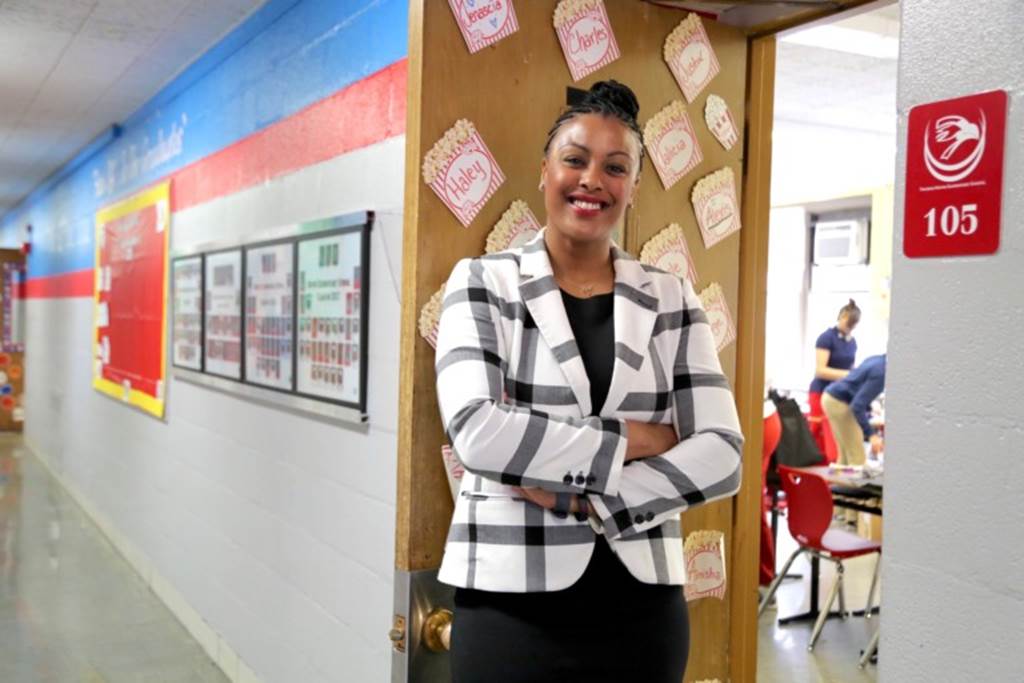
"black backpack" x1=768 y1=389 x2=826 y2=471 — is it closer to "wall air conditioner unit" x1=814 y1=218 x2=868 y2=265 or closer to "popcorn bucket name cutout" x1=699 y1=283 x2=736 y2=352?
"popcorn bucket name cutout" x1=699 y1=283 x2=736 y2=352

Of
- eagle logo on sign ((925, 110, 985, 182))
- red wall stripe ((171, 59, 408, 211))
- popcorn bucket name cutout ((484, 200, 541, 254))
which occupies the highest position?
red wall stripe ((171, 59, 408, 211))

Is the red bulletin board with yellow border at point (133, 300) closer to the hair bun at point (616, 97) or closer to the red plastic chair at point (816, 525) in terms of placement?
the red plastic chair at point (816, 525)

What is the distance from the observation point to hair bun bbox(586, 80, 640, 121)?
170 cm

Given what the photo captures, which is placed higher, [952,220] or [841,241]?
[841,241]

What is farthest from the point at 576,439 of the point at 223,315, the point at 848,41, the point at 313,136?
the point at 848,41

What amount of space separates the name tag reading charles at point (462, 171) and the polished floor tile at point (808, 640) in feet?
9.43

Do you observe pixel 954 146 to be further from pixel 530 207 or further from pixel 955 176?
pixel 530 207

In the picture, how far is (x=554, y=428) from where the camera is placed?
4.95 ft

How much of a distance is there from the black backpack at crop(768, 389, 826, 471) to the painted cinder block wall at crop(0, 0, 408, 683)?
3.10m

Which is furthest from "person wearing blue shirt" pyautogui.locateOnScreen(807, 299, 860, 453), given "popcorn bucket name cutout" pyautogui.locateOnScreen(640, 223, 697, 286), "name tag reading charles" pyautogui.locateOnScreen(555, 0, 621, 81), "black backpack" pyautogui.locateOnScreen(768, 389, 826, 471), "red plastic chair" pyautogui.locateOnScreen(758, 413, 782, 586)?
"name tag reading charles" pyautogui.locateOnScreen(555, 0, 621, 81)

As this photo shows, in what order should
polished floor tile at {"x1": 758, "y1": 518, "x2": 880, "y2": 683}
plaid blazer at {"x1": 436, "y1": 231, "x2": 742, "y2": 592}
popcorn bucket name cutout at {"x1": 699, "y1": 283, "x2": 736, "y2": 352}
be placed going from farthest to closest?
1. polished floor tile at {"x1": 758, "y1": 518, "x2": 880, "y2": 683}
2. popcorn bucket name cutout at {"x1": 699, "y1": 283, "x2": 736, "y2": 352}
3. plaid blazer at {"x1": 436, "y1": 231, "x2": 742, "y2": 592}

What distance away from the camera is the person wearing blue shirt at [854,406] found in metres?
6.57

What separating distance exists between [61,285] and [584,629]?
777 centimetres

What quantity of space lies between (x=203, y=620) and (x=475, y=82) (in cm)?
316
